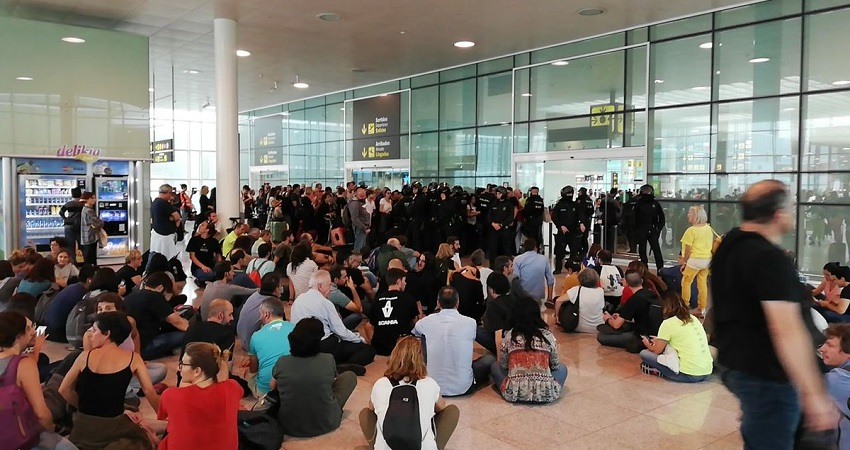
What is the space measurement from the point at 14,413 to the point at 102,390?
19.0 inches

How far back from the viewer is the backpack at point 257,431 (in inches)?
174

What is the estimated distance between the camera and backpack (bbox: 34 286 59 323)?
23.9ft

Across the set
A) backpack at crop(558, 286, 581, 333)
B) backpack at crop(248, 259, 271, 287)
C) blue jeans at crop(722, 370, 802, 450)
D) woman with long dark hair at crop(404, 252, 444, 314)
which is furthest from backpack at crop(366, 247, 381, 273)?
blue jeans at crop(722, 370, 802, 450)

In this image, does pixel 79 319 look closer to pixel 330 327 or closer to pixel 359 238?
pixel 330 327

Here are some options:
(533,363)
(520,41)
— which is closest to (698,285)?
(533,363)

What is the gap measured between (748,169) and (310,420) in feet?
33.9

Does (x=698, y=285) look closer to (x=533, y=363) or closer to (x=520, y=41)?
(x=533, y=363)

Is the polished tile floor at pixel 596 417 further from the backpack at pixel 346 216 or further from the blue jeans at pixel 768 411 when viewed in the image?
the backpack at pixel 346 216

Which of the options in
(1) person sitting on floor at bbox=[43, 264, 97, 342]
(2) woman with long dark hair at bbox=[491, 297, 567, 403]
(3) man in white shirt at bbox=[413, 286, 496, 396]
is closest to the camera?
(2) woman with long dark hair at bbox=[491, 297, 567, 403]

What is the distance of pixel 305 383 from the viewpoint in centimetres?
471

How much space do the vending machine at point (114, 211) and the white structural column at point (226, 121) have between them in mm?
2067

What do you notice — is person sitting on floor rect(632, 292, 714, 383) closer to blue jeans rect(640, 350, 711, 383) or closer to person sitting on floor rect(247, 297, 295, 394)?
blue jeans rect(640, 350, 711, 383)

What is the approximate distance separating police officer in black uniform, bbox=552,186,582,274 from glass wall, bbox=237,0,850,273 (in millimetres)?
2123

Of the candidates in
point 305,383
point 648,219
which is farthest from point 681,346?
point 648,219
